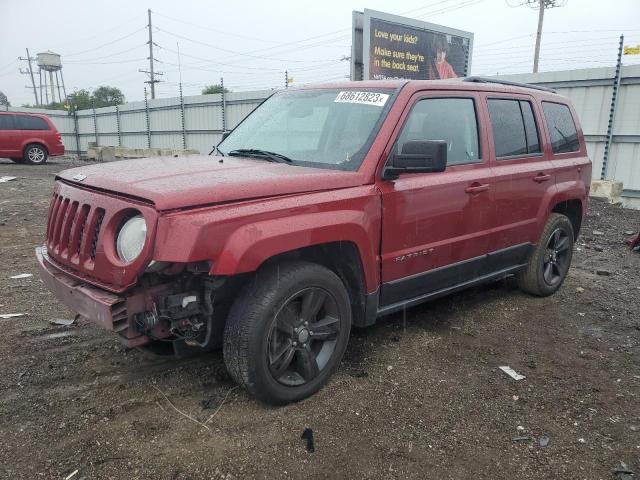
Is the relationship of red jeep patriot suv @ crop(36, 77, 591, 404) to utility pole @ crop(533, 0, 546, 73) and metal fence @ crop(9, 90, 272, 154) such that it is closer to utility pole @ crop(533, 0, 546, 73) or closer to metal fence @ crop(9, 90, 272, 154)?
metal fence @ crop(9, 90, 272, 154)

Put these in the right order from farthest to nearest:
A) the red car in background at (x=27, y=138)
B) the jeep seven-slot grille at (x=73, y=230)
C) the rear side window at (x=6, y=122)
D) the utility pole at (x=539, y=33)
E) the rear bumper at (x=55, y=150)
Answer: the utility pole at (x=539, y=33) → the rear bumper at (x=55, y=150) → the red car in background at (x=27, y=138) → the rear side window at (x=6, y=122) → the jeep seven-slot grille at (x=73, y=230)

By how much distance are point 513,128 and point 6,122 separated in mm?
18146

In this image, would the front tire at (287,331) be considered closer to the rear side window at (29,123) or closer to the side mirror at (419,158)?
the side mirror at (419,158)

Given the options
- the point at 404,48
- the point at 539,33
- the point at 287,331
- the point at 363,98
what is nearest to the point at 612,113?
the point at 404,48

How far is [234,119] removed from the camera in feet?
58.2

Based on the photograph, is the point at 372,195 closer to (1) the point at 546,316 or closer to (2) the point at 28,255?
(1) the point at 546,316

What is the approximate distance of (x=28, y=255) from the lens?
236 inches

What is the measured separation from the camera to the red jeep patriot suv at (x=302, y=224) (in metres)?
2.46

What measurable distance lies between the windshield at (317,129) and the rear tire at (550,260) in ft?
7.66

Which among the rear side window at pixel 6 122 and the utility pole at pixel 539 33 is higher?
the utility pole at pixel 539 33

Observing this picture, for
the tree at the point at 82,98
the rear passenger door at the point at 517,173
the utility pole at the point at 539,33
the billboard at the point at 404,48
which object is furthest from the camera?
the tree at the point at 82,98

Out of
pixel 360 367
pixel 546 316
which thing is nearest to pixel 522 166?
pixel 546 316

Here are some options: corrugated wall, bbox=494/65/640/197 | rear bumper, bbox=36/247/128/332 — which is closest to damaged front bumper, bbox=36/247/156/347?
rear bumper, bbox=36/247/128/332

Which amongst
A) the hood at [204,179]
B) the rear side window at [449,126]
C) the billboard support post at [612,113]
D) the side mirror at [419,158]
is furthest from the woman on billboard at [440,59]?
the hood at [204,179]
